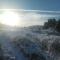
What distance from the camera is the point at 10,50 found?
41.2 inches

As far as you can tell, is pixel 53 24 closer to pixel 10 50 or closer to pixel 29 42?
pixel 29 42

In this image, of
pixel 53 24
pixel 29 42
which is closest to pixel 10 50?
pixel 29 42

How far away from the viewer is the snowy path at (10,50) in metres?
1.05

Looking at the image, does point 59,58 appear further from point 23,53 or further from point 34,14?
point 34,14

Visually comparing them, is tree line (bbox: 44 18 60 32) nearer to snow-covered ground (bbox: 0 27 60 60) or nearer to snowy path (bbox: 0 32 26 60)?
snow-covered ground (bbox: 0 27 60 60)

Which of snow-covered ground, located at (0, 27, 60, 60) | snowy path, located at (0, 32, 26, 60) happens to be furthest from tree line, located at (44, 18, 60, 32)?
snowy path, located at (0, 32, 26, 60)

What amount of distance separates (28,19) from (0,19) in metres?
0.29

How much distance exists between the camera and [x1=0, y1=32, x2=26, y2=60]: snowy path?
105cm

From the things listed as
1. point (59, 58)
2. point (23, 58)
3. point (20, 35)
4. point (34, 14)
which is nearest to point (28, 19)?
point (34, 14)

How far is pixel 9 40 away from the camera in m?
1.06

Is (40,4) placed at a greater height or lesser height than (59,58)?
greater

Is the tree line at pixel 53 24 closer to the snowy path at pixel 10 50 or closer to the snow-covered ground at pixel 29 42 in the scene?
the snow-covered ground at pixel 29 42

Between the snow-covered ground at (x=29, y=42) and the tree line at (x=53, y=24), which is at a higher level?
the tree line at (x=53, y=24)

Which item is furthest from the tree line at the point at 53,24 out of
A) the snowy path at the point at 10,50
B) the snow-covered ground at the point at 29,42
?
the snowy path at the point at 10,50
